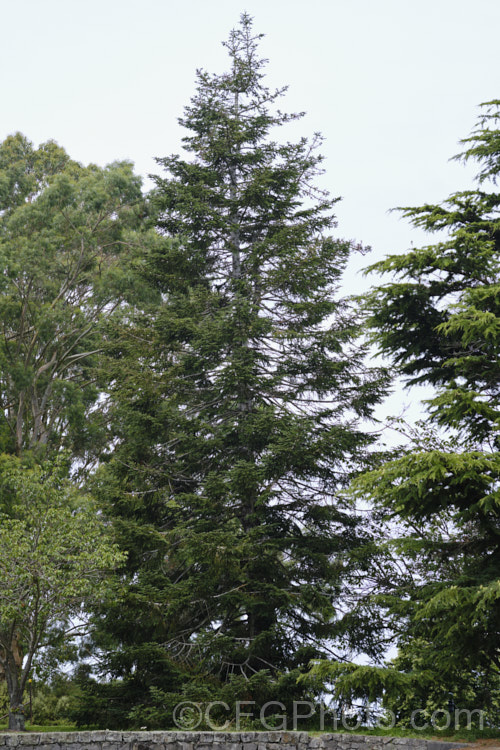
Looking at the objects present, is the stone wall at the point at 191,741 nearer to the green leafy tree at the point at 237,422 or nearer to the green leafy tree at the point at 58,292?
the green leafy tree at the point at 237,422

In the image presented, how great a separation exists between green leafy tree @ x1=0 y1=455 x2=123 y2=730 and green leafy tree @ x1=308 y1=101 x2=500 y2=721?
5.62 metres

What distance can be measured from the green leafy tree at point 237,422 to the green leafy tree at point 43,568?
721 millimetres

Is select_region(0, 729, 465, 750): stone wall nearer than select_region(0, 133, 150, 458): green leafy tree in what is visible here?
Yes

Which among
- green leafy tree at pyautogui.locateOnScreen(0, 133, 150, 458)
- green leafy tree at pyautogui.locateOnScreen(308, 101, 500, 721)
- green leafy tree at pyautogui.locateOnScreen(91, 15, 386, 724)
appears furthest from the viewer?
green leafy tree at pyautogui.locateOnScreen(0, 133, 150, 458)

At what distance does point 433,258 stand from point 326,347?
14.7 ft

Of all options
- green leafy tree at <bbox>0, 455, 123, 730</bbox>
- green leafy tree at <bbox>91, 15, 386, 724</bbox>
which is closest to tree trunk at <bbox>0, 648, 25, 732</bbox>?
green leafy tree at <bbox>0, 455, 123, 730</bbox>

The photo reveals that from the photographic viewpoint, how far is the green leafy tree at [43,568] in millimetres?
13477

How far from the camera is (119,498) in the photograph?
1505 centimetres

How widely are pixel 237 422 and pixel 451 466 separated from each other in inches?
283

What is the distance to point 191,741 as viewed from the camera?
10992mm

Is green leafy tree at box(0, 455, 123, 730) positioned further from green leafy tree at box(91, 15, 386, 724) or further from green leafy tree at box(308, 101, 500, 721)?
green leafy tree at box(308, 101, 500, 721)

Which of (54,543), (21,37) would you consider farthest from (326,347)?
(21,37)

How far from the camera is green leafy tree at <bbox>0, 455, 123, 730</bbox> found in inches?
531

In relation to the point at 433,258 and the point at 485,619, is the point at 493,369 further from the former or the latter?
the point at 485,619
